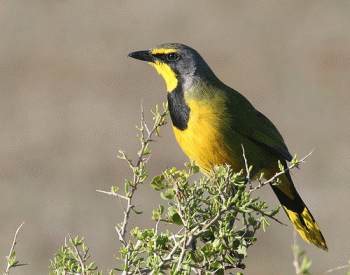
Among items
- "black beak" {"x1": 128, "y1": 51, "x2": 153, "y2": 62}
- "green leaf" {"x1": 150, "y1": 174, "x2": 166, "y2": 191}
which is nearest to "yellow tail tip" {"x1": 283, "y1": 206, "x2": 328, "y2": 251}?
"black beak" {"x1": 128, "y1": 51, "x2": 153, "y2": 62}

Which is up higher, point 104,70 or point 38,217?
point 104,70

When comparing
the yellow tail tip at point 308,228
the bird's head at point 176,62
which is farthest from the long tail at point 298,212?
the bird's head at point 176,62

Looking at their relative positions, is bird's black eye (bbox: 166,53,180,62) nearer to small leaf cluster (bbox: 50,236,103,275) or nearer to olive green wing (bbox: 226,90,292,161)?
olive green wing (bbox: 226,90,292,161)

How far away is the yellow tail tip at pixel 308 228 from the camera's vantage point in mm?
5328

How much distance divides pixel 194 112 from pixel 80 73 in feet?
31.6

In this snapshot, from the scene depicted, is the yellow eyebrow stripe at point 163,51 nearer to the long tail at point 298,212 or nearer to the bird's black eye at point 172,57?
the bird's black eye at point 172,57

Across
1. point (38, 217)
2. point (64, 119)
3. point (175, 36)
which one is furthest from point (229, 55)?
point (38, 217)

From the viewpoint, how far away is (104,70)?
1425 centimetres

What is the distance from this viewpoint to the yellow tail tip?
5.33 meters

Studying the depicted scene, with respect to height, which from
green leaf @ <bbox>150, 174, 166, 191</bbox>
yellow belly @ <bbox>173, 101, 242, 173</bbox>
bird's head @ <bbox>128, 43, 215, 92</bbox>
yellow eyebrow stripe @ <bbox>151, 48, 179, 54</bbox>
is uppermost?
yellow eyebrow stripe @ <bbox>151, 48, 179, 54</bbox>

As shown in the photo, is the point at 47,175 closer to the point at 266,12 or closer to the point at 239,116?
the point at 239,116

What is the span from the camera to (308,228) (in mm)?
5391

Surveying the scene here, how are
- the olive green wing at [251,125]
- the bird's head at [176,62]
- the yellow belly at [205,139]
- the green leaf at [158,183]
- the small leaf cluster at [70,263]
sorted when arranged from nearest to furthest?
the small leaf cluster at [70,263] → the green leaf at [158,183] → the yellow belly at [205,139] → the olive green wing at [251,125] → the bird's head at [176,62]

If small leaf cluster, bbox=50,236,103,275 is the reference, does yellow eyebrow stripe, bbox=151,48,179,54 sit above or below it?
above
